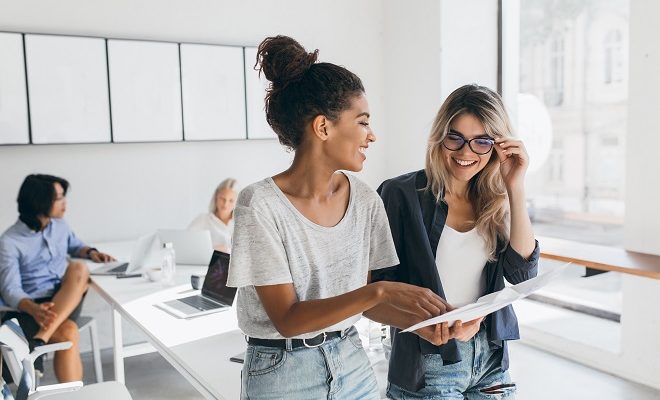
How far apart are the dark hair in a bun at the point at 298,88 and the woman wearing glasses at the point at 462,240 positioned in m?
0.44

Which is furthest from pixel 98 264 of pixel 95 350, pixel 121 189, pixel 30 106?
pixel 30 106

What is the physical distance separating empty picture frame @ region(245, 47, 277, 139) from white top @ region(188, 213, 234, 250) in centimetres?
105

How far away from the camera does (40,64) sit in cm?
417

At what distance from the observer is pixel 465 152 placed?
1652 millimetres

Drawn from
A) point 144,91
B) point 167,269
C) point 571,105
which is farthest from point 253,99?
point 571,105

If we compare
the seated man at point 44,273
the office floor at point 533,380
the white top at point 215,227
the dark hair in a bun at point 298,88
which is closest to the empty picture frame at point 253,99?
the white top at point 215,227

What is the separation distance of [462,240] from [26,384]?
149 centimetres

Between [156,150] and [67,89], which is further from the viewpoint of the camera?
[156,150]

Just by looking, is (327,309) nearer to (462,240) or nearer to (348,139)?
(348,139)

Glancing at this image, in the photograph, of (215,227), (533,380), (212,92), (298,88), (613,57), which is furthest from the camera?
(212,92)

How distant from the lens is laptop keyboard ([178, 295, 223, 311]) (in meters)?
2.76

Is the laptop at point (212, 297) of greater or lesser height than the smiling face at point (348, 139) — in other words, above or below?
below

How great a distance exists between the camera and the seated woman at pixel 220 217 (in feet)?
13.4

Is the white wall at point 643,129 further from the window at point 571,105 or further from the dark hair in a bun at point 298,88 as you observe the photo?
the dark hair in a bun at point 298,88
